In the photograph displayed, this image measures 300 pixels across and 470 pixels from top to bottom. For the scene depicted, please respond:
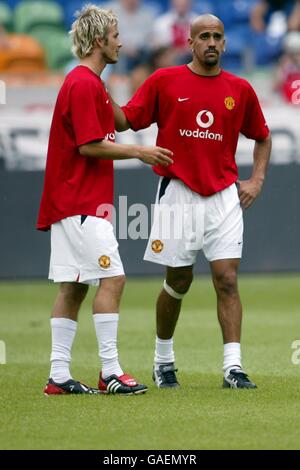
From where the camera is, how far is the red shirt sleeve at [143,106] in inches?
348

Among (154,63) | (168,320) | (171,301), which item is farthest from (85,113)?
(154,63)

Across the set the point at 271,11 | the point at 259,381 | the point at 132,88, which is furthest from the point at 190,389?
the point at 271,11

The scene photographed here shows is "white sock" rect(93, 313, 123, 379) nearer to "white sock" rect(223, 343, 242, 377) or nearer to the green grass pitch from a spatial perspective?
the green grass pitch

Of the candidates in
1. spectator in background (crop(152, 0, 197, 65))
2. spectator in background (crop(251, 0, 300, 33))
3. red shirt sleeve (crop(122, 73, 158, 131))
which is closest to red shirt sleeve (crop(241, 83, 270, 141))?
red shirt sleeve (crop(122, 73, 158, 131))

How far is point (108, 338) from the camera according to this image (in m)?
8.21

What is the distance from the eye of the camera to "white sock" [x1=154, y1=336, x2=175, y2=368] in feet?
29.3

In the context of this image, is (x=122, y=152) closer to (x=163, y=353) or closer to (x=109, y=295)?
(x=109, y=295)

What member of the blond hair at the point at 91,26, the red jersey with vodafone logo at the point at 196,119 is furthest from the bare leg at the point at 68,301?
the blond hair at the point at 91,26

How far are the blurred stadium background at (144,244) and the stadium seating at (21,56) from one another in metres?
0.02

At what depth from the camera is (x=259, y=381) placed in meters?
8.98

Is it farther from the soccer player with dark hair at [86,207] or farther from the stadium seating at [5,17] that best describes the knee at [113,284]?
the stadium seating at [5,17]

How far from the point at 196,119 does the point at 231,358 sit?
1.67 m
